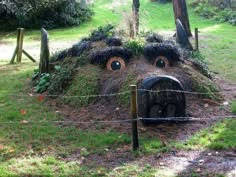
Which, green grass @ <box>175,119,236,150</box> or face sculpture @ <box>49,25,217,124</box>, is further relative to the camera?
face sculpture @ <box>49,25,217,124</box>

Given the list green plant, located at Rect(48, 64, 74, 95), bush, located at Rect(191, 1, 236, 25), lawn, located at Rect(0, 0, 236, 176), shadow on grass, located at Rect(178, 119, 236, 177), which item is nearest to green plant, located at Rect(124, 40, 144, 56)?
lawn, located at Rect(0, 0, 236, 176)

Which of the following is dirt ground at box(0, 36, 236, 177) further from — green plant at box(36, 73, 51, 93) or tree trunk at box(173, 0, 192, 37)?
tree trunk at box(173, 0, 192, 37)

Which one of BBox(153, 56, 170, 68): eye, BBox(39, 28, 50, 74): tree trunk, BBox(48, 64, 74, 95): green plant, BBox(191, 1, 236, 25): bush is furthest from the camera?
BBox(191, 1, 236, 25): bush

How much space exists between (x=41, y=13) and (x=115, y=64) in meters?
17.4

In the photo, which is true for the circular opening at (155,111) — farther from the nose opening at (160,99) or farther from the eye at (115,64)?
the eye at (115,64)

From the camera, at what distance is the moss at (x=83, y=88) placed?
9461mm

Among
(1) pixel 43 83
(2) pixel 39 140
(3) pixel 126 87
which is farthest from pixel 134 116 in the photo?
(1) pixel 43 83

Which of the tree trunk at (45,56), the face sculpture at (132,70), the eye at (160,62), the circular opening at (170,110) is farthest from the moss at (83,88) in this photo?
the circular opening at (170,110)

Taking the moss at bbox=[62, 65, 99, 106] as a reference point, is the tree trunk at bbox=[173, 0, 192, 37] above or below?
above

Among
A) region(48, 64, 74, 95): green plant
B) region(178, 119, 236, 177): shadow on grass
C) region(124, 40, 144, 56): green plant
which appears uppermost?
region(124, 40, 144, 56): green plant

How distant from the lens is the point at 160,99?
8.09 meters

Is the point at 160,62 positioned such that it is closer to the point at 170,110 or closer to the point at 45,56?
the point at 170,110

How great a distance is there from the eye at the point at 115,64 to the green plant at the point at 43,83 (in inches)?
68.4

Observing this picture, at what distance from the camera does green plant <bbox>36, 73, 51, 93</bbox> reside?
35.0ft
